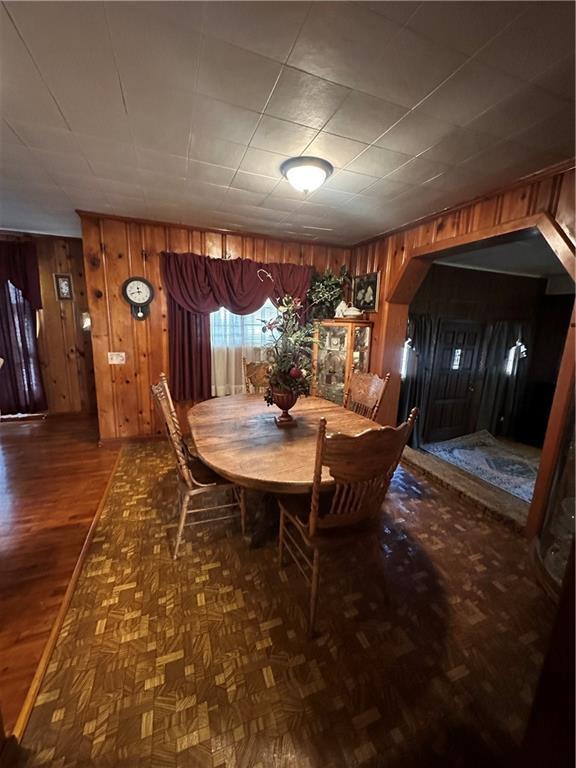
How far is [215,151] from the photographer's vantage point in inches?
74.2

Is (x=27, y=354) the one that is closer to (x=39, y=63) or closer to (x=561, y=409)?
(x=39, y=63)

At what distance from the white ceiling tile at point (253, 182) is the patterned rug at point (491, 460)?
406cm

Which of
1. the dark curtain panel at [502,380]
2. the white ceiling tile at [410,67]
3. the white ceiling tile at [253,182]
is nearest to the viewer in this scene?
the white ceiling tile at [410,67]

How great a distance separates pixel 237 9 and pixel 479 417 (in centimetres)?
582

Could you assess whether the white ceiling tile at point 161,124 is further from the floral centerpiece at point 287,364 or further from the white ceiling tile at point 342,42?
the floral centerpiece at point 287,364

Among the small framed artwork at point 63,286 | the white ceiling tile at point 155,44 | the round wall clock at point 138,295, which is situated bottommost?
the round wall clock at point 138,295

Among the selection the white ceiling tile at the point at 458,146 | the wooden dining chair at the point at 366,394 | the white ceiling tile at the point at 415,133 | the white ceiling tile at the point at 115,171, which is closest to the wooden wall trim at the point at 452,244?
the white ceiling tile at the point at 458,146

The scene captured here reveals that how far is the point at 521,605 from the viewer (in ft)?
5.30

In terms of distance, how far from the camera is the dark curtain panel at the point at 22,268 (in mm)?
4047

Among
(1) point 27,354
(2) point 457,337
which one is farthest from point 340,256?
(1) point 27,354

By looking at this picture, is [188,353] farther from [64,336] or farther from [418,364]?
[418,364]

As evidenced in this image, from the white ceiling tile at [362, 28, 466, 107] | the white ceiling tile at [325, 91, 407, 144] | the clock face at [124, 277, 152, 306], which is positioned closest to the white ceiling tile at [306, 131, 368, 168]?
the white ceiling tile at [325, 91, 407, 144]

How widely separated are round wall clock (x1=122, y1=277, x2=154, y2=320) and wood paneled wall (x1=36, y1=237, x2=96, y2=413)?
6.05 ft

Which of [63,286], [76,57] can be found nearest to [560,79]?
[76,57]
